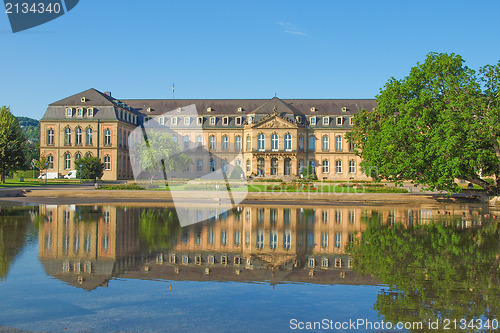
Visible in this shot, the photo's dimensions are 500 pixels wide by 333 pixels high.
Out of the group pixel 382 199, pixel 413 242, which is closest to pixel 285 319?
pixel 413 242

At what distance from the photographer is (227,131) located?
287 feet

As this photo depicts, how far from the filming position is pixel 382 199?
42.2 meters

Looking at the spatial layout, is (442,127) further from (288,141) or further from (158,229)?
(288,141)

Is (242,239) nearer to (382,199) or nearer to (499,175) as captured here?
(382,199)

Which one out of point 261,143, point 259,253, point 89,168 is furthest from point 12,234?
point 261,143

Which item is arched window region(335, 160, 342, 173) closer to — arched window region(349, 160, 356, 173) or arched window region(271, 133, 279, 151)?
arched window region(349, 160, 356, 173)

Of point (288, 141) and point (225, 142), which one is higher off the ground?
point (225, 142)

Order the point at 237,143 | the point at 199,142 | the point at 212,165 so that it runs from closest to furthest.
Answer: the point at 237,143
the point at 212,165
the point at 199,142

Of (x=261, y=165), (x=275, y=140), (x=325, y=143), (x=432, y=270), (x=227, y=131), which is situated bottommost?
(x=432, y=270)

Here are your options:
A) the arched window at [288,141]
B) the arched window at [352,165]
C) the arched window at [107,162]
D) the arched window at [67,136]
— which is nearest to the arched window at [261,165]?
the arched window at [288,141]

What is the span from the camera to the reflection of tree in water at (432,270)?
8.88 m

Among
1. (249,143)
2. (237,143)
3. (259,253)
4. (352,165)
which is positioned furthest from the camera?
(237,143)

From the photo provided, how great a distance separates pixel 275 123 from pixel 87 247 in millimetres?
67974

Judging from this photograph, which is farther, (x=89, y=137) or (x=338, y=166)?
(x=338, y=166)
